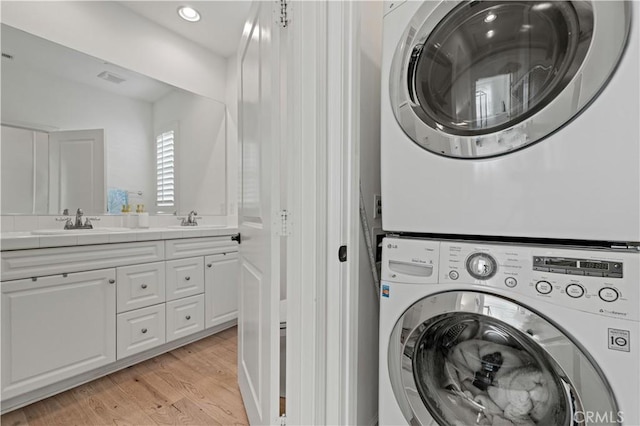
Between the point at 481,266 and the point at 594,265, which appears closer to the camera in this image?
the point at 594,265

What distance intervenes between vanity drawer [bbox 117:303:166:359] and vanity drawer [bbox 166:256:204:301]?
4.8 inches

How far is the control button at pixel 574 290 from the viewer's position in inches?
24.3

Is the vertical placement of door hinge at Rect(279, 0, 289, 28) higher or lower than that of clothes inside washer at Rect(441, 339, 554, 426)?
higher

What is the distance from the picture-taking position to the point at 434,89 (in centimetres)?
85

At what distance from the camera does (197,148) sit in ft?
8.77

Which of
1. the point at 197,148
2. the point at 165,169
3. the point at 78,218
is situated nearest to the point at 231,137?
the point at 197,148

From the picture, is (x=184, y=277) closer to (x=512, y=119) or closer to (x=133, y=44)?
(x=133, y=44)

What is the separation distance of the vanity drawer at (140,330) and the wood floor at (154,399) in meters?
0.14

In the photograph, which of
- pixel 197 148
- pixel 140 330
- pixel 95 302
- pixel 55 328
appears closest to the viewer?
pixel 55 328

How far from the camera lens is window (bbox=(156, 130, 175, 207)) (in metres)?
2.42

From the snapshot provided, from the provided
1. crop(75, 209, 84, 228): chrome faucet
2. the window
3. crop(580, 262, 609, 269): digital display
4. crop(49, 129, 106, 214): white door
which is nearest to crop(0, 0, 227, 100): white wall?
the window

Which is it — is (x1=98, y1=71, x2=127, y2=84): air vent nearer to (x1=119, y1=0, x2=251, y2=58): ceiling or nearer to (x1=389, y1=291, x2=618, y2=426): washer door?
(x1=119, y1=0, x2=251, y2=58): ceiling

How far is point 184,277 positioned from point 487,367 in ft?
6.24

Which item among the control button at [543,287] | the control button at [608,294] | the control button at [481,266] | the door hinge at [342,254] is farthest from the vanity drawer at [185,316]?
the control button at [608,294]
